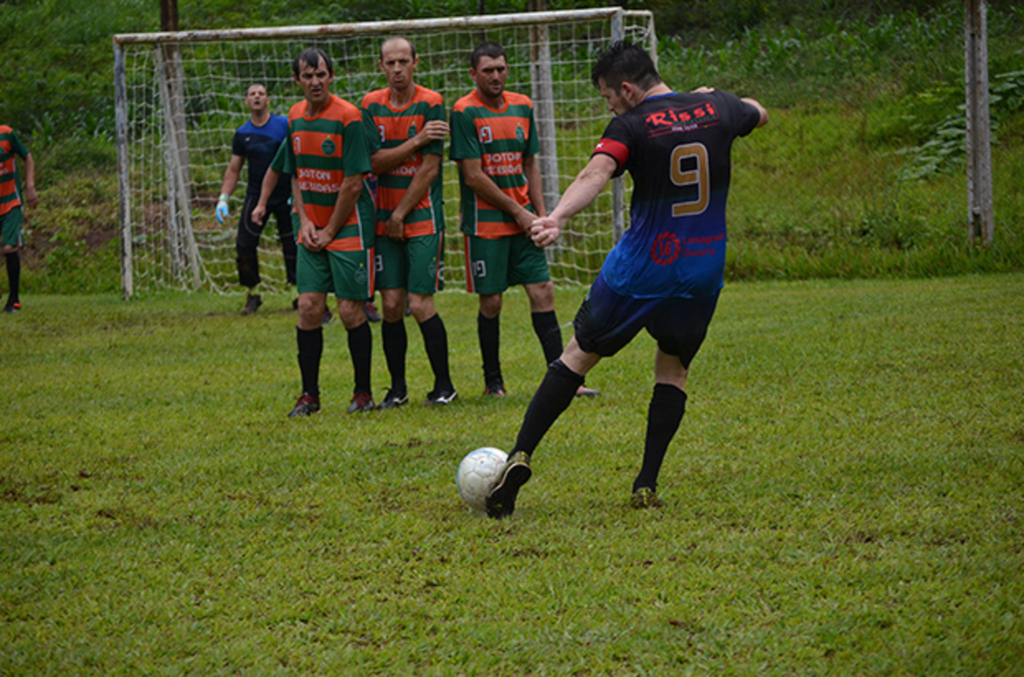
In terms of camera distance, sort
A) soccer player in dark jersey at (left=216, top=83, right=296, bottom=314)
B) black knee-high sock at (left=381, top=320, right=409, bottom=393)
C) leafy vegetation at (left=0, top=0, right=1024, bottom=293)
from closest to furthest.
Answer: black knee-high sock at (left=381, top=320, right=409, bottom=393) < soccer player in dark jersey at (left=216, top=83, right=296, bottom=314) < leafy vegetation at (left=0, top=0, right=1024, bottom=293)

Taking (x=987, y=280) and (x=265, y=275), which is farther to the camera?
(x=265, y=275)

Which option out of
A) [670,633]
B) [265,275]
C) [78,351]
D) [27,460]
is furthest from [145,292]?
[670,633]

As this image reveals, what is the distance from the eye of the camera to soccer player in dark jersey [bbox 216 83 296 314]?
34.9 feet

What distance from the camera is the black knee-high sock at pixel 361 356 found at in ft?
20.7

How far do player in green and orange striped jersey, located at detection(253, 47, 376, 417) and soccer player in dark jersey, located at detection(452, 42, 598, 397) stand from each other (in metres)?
0.64

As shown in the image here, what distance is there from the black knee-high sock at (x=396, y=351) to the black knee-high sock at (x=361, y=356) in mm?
160

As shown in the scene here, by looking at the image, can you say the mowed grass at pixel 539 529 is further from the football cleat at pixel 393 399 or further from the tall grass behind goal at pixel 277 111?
the tall grass behind goal at pixel 277 111

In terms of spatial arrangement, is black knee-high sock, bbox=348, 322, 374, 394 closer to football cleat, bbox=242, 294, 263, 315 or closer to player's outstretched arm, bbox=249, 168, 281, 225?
player's outstretched arm, bbox=249, 168, 281, 225

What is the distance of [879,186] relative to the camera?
14852 millimetres

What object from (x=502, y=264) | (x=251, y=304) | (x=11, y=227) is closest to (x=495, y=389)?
(x=502, y=264)

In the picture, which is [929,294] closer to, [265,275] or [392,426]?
[392,426]

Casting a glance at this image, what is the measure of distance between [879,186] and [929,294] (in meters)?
5.64

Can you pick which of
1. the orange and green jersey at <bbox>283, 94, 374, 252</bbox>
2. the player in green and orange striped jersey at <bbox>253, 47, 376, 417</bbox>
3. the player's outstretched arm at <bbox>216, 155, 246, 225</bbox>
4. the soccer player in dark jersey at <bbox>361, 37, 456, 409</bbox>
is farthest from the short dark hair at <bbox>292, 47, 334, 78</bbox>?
the player's outstretched arm at <bbox>216, 155, 246, 225</bbox>

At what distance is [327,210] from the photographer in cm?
621
